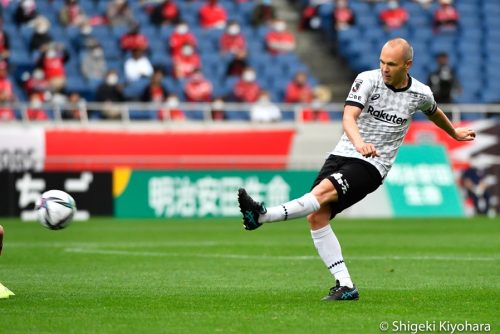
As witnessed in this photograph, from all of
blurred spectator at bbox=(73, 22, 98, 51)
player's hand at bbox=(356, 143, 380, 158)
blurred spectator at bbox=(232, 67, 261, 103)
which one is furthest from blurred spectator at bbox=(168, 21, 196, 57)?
player's hand at bbox=(356, 143, 380, 158)

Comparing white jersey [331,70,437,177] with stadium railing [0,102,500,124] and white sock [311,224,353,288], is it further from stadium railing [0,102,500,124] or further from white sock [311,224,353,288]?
stadium railing [0,102,500,124]

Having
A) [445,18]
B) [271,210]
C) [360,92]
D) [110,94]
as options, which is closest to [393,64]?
[360,92]

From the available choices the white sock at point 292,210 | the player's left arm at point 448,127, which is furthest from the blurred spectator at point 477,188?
the white sock at point 292,210

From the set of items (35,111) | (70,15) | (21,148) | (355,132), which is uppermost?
(70,15)

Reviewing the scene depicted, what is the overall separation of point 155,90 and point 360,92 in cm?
1683

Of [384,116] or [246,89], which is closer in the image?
[384,116]

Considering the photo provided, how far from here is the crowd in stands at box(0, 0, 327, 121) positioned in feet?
84.6

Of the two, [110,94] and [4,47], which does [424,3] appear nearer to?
[110,94]

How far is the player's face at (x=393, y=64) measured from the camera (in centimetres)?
962

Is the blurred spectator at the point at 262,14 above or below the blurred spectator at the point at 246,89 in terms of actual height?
above

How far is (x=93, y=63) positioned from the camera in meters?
26.6

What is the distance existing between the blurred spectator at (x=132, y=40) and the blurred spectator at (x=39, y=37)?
1840 mm

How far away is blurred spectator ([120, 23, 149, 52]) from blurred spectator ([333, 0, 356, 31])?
6.26 metres

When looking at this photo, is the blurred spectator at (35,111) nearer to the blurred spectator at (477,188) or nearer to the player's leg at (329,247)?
the blurred spectator at (477,188)
